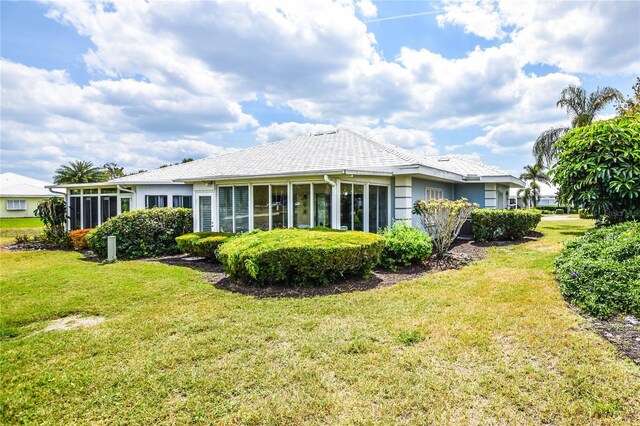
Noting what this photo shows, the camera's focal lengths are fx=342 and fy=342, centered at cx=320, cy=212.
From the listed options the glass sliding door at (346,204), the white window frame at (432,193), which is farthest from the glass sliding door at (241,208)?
the white window frame at (432,193)

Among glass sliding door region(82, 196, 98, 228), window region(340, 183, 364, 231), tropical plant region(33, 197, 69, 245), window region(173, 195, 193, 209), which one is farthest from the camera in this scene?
glass sliding door region(82, 196, 98, 228)

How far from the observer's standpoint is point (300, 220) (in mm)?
11891

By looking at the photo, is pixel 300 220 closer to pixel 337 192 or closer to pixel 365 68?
pixel 337 192

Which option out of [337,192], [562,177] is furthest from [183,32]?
[562,177]

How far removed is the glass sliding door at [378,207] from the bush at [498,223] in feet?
14.5

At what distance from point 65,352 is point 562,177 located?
1064cm

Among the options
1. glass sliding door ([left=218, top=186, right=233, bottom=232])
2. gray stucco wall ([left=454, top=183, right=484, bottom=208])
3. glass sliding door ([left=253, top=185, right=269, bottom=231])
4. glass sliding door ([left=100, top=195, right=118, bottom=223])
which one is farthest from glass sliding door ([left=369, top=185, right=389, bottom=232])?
glass sliding door ([left=100, top=195, right=118, bottom=223])

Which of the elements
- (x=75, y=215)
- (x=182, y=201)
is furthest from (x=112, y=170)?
(x=182, y=201)

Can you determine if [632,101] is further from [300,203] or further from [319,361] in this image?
[319,361]

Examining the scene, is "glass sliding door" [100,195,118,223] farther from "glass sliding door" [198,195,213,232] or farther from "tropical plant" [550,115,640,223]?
"tropical plant" [550,115,640,223]

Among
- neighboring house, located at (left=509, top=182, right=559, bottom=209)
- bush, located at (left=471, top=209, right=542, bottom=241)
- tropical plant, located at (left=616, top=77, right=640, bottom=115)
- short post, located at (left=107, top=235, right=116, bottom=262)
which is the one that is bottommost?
short post, located at (left=107, top=235, right=116, bottom=262)

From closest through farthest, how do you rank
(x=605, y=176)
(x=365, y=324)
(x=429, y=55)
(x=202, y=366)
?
(x=202, y=366) < (x=365, y=324) < (x=605, y=176) < (x=429, y=55)

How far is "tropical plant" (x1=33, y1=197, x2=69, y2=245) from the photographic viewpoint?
54.8ft

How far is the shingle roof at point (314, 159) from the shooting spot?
11.9 meters
